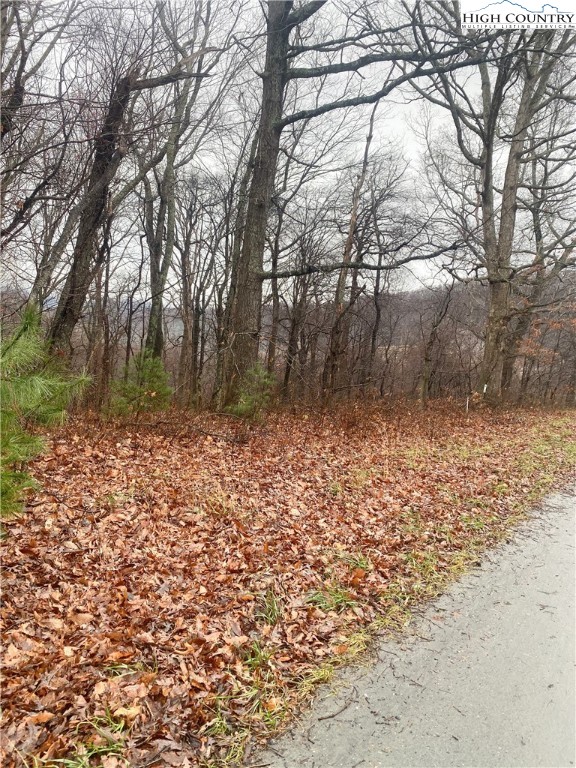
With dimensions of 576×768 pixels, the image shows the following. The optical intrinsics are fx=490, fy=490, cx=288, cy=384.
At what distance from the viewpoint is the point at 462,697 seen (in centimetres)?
302

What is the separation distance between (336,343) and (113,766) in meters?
12.1

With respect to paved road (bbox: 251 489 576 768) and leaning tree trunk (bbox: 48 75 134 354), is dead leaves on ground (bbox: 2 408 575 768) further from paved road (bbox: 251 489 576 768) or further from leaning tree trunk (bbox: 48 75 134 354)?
leaning tree trunk (bbox: 48 75 134 354)

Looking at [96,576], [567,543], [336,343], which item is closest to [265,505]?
[96,576]

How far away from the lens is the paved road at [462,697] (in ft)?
8.58

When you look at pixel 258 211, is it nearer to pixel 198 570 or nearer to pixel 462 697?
pixel 198 570

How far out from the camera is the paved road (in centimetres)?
262

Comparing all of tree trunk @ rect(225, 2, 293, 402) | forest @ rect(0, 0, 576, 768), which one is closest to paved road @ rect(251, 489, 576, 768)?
forest @ rect(0, 0, 576, 768)

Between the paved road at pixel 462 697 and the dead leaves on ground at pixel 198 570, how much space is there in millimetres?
321

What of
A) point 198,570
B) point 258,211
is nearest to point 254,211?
point 258,211

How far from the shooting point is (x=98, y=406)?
894 cm

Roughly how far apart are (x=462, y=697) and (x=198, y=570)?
2298mm

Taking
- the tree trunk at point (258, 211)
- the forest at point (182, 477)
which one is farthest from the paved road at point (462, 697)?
the tree trunk at point (258, 211)

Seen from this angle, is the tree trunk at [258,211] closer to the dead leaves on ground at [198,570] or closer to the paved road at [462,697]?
the dead leaves on ground at [198,570]

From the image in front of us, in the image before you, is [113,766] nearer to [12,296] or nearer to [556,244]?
[12,296]
